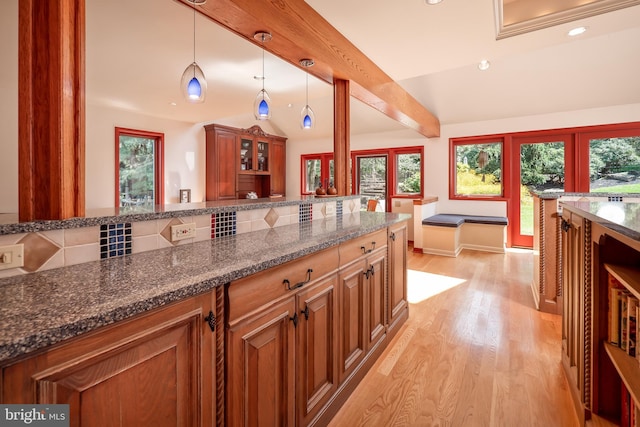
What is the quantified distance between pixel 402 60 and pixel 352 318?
259cm

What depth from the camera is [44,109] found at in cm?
96

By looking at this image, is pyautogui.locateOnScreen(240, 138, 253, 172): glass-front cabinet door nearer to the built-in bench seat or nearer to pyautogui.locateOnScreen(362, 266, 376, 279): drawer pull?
the built-in bench seat

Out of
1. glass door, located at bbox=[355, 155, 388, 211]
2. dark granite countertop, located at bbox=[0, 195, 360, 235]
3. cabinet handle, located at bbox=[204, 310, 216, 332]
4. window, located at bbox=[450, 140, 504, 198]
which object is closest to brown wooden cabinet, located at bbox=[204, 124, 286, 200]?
glass door, located at bbox=[355, 155, 388, 211]

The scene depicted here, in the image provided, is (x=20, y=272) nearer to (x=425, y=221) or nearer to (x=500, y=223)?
(x=425, y=221)

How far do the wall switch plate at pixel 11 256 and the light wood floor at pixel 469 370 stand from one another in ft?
4.69

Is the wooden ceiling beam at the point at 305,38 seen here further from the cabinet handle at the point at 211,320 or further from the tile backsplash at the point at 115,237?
the cabinet handle at the point at 211,320

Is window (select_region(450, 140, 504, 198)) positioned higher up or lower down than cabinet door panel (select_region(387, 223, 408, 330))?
higher up

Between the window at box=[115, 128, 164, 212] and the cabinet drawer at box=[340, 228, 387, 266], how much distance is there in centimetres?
442

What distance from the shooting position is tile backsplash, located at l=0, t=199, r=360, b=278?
0.90 m

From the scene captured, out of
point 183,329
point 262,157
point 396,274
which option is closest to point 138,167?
point 262,157

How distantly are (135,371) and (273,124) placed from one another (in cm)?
687

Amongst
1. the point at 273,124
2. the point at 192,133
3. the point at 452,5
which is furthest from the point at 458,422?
the point at 273,124

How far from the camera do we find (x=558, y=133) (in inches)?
195

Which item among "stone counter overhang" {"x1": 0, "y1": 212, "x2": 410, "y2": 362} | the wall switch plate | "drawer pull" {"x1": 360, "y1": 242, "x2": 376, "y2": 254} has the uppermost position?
the wall switch plate
